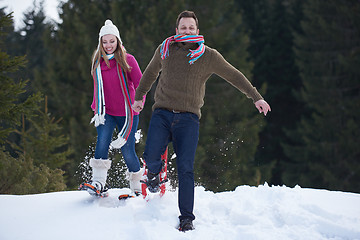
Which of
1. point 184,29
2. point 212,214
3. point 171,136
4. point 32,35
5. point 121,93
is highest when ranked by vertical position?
point 32,35

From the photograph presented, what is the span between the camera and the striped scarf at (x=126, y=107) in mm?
3791

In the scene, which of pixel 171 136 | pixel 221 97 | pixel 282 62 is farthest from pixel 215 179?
pixel 282 62

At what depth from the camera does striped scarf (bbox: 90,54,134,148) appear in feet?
12.4

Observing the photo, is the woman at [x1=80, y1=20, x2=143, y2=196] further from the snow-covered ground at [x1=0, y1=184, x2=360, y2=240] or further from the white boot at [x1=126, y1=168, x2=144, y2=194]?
the snow-covered ground at [x1=0, y1=184, x2=360, y2=240]

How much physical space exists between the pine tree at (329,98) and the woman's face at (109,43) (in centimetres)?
1310

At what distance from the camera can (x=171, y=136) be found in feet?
11.0

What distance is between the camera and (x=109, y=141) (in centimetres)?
390

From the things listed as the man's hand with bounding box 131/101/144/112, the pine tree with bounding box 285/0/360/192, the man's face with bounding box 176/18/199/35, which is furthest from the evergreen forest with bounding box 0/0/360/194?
the man's face with bounding box 176/18/199/35

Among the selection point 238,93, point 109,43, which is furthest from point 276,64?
point 109,43

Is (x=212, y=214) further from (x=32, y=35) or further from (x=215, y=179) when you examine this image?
(x=32, y=35)

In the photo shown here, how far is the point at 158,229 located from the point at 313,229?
1.25m

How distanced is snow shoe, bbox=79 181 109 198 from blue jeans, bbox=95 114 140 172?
279 millimetres

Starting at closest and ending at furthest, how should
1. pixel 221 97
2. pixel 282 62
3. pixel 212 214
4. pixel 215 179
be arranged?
pixel 212 214
pixel 215 179
pixel 221 97
pixel 282 62

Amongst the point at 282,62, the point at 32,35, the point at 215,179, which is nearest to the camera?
the point at 215,179
